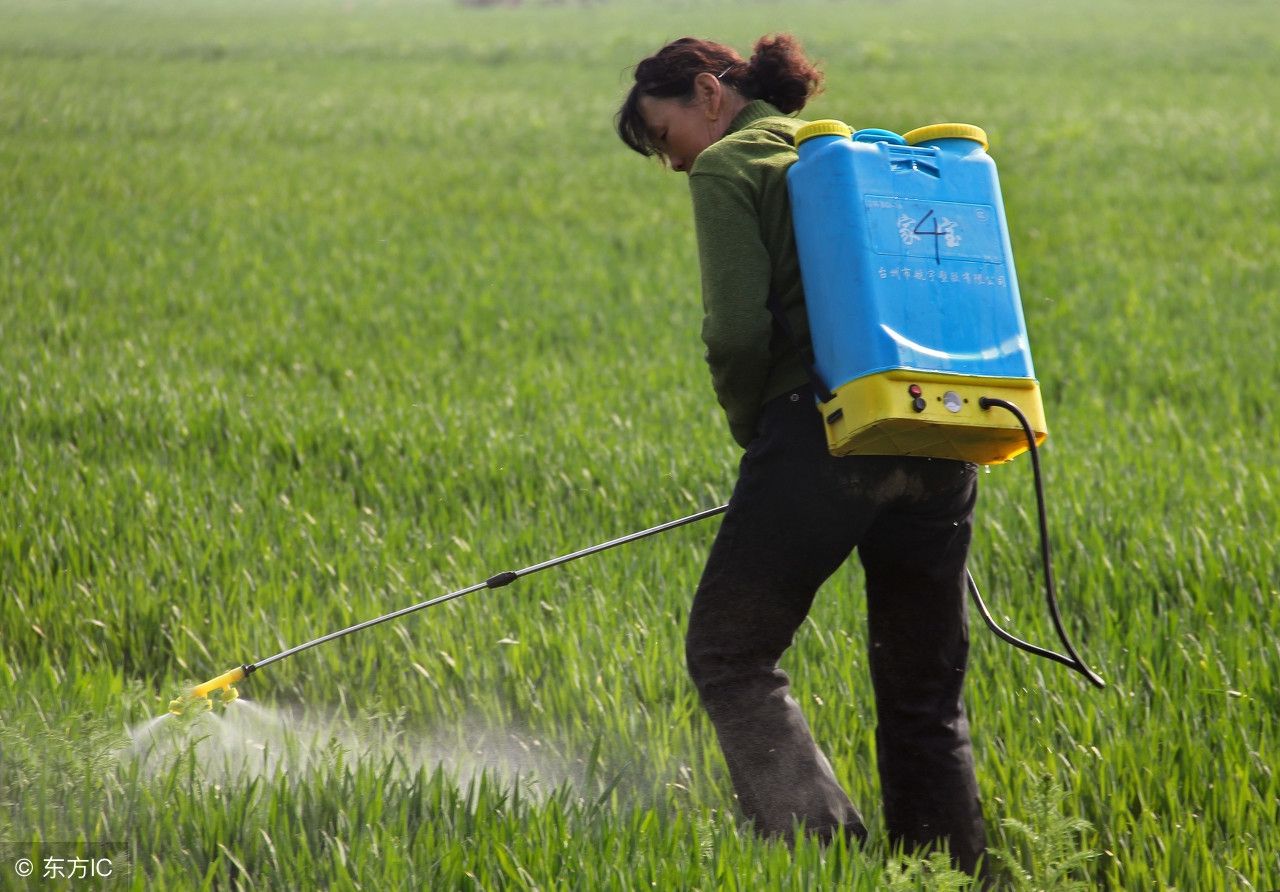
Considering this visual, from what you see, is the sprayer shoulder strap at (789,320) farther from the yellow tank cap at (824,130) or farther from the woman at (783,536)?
the yellow tank cap at (824,130)

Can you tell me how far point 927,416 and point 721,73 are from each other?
954 millimetres

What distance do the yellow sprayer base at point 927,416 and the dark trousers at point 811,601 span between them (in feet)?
0.33

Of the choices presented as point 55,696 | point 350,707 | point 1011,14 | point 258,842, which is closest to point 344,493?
point 350,707

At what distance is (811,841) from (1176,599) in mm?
2207

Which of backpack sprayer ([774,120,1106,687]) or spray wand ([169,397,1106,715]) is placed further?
spray wand ([169,397,1106,715])

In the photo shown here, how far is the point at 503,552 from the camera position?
4410mm

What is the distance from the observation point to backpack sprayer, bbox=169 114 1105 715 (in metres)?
2.34

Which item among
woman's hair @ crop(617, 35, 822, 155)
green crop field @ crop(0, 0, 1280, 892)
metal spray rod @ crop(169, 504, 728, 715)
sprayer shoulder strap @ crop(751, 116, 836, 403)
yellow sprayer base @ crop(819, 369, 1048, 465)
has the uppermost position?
woman's hair @ crop(617, 35, 822, 155)

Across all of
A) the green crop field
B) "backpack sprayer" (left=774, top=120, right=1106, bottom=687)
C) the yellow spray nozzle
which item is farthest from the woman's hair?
the yellow spray nozzle

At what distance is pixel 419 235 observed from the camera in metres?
11.0

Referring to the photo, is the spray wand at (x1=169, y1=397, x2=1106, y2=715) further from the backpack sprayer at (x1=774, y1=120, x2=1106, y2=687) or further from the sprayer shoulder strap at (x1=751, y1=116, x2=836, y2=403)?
the sprayer shoulder strap at (x1=751, y1=116, x2=836, y2=403)

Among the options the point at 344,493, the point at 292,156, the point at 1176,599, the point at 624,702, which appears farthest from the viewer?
the point at 292,156

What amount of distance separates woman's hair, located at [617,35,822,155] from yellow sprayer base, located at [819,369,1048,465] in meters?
0.79

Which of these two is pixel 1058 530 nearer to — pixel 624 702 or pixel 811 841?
pixel 624 702
